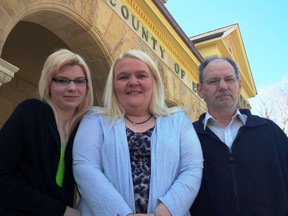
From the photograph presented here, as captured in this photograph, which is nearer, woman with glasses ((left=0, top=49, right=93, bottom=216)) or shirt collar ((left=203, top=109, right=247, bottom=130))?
woman with glasses ((left=0, top=49, right=93, bottom=216))

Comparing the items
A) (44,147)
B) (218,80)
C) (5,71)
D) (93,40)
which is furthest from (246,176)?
(93,40)

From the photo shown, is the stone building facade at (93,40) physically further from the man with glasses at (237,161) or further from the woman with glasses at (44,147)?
the man with glasses at (237,161)

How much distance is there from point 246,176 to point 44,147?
1.37m

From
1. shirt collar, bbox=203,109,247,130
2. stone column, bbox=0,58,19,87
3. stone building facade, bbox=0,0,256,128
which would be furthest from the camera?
stone building facade, bbox=0,0,256,128

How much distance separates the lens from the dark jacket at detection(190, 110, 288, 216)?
2223 millimetres

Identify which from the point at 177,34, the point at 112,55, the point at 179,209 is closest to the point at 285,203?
the point at 179,209

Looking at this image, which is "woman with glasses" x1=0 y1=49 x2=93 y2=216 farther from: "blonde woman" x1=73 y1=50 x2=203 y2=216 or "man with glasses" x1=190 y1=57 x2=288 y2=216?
"man with glasses" x1=190 y1=57 x2=288 y2=216

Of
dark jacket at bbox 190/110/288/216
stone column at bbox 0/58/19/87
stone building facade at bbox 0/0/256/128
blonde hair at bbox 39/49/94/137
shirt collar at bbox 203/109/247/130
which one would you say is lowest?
dark jacket at bbox 190/110/288/216

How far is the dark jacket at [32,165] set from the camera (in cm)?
180

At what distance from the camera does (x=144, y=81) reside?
2186mm

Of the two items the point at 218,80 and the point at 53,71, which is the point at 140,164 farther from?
the point at 218,80

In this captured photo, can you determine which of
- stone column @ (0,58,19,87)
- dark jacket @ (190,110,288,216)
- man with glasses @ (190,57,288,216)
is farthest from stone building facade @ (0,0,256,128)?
dark jacket @ (190,110,288,216)

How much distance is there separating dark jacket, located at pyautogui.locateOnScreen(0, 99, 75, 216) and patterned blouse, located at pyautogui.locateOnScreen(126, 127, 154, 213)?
397mm

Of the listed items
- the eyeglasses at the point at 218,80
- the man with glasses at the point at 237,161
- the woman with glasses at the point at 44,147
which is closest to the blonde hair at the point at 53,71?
the woman with glasses at the point at 44,147
